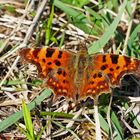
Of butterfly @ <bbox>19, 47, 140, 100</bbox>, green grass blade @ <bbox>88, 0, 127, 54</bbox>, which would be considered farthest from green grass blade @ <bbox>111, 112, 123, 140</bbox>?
green grass blade @ <bbox>88, 0, 127, 54</bbox>

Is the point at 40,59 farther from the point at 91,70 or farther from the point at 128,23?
the point at 128,23

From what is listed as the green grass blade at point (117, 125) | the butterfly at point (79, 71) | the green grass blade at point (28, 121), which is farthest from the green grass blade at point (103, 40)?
the green grass blade at point (28, 121)

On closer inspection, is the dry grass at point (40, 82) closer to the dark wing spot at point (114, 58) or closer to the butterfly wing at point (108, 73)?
the butterfly wing at point (108, 73)

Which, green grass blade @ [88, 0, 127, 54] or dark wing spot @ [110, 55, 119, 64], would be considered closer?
dark wing spot @ [110, 55, 119, 64]

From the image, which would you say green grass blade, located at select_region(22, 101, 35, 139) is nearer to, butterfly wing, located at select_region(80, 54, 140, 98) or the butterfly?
the butterfly

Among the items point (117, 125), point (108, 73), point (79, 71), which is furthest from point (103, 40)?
point (117, 125)

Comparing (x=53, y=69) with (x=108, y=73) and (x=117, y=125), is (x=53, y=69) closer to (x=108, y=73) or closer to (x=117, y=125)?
(x=108, y=73)

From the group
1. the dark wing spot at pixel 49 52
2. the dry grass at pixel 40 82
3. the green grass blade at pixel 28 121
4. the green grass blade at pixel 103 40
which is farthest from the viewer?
the green grass blade at pixel 103 40
